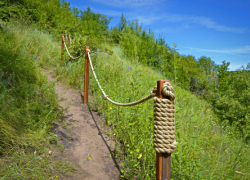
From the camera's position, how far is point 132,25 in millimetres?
12891

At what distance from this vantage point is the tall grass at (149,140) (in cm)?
186

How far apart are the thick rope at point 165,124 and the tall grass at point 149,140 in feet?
1.36

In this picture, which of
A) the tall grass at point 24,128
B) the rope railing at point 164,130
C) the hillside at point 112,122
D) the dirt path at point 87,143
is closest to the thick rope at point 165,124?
the rope railing at point 164,130

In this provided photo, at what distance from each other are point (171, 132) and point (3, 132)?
2.01 meters

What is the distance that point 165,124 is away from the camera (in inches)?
52.0

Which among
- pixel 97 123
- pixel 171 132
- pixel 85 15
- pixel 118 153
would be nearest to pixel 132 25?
pixel 85 15

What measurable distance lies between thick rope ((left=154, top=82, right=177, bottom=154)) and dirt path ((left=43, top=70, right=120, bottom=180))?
1.32 m

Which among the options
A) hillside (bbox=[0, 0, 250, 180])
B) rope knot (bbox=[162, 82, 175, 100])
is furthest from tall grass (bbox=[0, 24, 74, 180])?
rope knot (bbox=[162, 82, 175, 100])

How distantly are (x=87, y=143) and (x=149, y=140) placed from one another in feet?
4.19

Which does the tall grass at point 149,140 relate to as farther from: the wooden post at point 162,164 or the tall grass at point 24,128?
the tall grass at point 24,128

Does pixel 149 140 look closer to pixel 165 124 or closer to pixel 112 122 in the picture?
pixel 165 124

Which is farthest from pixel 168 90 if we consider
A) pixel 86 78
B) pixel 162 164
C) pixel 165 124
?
pixel 86 78

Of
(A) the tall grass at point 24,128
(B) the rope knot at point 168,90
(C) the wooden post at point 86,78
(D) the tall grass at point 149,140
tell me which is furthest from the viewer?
(C) the wooden post at point 86,78

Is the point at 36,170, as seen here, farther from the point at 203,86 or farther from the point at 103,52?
the point at 203,86
